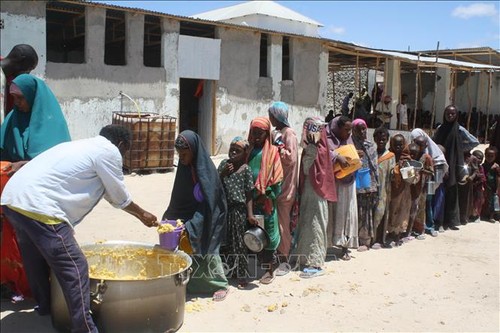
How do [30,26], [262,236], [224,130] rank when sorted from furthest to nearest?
1. [224,130]
2. [30,26]
3. [262,236]

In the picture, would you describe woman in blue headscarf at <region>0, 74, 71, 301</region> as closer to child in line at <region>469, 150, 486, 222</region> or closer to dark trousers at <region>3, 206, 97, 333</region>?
dark trousers at <region>3, 206, 97, 333</region>

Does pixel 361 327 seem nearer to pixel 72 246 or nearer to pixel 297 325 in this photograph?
pixel 297 325

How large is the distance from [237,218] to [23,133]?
184 centimetres

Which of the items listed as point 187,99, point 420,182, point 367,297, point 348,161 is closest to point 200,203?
point 367,297

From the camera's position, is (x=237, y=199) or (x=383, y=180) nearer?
(x=237, y=199)

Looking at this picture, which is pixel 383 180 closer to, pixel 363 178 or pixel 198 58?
pixel 363 178

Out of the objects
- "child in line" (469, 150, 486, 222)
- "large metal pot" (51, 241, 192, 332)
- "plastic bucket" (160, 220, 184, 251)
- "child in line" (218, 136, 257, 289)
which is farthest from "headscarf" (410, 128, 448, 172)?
"large metal pot" (51, 241, 192, 332)

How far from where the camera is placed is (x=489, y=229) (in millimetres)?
7324

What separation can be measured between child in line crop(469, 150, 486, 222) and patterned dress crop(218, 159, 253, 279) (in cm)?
442

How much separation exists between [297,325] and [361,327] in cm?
49

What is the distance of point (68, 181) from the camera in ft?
9.95

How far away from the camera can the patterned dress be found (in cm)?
441

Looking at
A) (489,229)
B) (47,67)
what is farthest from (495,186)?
(47,67)

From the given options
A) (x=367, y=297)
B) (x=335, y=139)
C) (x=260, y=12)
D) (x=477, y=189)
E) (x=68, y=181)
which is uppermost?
(x=260, y=12)
